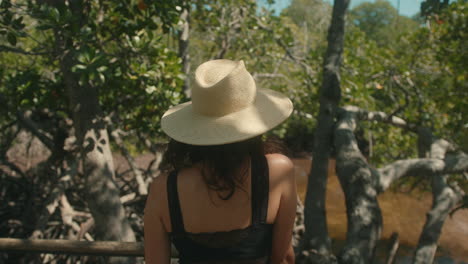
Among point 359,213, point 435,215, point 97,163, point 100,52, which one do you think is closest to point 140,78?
point 100,52

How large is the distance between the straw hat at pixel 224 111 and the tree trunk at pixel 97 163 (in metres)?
1.83

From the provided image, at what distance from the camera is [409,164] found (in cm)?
218

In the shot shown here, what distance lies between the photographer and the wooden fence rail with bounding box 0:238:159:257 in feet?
6.19

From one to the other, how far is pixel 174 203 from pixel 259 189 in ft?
0.90

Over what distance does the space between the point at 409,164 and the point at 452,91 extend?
2896mm

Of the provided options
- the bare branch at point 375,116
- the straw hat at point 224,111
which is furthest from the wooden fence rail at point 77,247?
the bare branch at point 375,116

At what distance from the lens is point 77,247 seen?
1.96 m

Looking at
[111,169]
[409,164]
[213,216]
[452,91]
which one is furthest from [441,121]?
[213,216]

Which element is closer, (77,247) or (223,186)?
(223,186)

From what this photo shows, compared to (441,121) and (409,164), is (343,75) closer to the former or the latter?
(441,121)

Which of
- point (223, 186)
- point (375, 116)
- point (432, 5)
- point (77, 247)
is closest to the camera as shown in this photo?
point (223, 186)

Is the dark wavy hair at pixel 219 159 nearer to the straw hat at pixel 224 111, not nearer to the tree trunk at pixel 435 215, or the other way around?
the straw hat at pixel 224 111

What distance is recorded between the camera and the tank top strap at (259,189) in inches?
49.3

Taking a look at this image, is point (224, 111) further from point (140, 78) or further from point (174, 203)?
point (140, 78)
